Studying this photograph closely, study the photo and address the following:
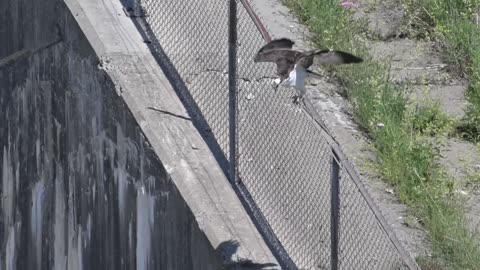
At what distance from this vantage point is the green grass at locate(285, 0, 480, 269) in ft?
19.0

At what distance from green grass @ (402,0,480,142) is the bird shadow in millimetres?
1870

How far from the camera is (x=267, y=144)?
6.26 meters

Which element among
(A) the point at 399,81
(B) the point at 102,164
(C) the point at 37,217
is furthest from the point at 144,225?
(A) the point at 399,81

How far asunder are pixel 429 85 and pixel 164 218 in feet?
6.78

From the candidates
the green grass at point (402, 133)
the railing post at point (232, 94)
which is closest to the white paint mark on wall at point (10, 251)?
the green grass at point (402, 133)

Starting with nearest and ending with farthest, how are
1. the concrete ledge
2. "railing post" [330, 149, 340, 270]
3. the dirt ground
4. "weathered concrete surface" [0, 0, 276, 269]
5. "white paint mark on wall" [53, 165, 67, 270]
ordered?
"railing post" [330, 149, 340, 270] → the concrete ledge → "weathered concrete surface" [0, 0, 276, 269] → the dirt ground → "white paint mark on wall" [53, 165, 67, 270]

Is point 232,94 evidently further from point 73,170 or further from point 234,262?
point 73,170

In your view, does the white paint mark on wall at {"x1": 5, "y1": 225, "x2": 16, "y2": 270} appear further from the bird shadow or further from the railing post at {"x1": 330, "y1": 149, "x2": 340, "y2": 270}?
the railing post at {"x1": 330, "y1": 149, "x2": 340, "y2": 270}

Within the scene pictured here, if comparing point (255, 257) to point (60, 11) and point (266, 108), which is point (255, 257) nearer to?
point (266, 108)

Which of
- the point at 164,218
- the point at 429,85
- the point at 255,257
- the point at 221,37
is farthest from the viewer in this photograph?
the point at 429,85

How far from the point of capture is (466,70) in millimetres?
7492

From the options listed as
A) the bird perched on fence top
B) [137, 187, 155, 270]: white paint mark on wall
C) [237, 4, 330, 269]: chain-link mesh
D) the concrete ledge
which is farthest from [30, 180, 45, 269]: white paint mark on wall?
the bird perched on fence top

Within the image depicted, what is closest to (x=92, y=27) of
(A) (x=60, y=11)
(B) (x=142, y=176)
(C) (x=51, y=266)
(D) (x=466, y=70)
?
(A) (x=60, y=11)

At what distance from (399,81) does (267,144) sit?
1.38m
